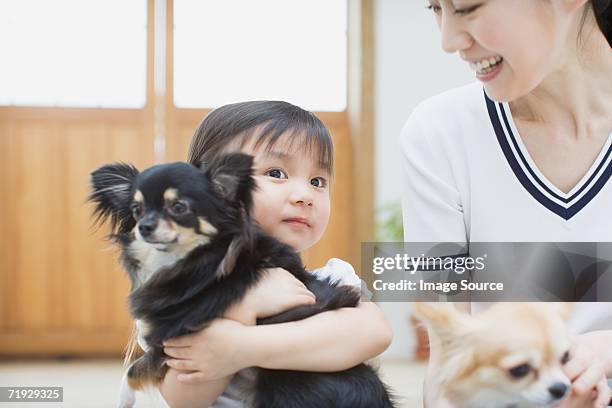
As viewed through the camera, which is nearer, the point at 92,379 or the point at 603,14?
the point at 603,14

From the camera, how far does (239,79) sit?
3.83 ft

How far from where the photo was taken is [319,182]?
2.70ft

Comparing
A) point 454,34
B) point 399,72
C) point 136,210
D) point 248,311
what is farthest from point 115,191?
point 399,72

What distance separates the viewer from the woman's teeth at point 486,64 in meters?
0.69

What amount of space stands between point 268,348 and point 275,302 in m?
0.05

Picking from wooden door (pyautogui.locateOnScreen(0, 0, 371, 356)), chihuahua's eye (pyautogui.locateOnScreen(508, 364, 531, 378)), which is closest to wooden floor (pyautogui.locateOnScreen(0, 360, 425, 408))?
wooden door (pyautogui.locateOnScreen(0, 0, 371, 356))

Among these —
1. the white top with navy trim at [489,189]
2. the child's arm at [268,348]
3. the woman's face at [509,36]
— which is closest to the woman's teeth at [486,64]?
the woman's face at [509,36]

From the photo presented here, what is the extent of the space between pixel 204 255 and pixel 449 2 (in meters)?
0.35

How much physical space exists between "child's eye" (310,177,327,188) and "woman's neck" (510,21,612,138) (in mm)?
245

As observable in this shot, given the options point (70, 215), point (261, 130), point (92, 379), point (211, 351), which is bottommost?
point (92, 379)

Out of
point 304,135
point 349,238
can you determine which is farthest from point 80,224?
point 304,135

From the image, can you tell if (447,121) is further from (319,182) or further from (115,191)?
(115,191)

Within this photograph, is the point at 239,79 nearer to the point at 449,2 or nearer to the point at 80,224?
the point at 80,224

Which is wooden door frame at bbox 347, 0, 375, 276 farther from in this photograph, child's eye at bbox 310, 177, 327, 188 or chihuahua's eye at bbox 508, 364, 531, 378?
chihuahua's eye at bbox 508, 364, 531, 378
